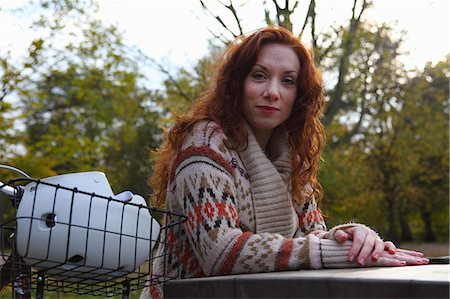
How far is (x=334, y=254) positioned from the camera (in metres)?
1.88

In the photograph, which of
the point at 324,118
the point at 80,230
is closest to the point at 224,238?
the point at 80,230

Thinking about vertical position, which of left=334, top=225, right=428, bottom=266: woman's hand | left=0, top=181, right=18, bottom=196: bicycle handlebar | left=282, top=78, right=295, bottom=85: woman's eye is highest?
left=282, top=78, right=295, bottom=85: woman's eye

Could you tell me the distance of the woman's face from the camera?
235 cm

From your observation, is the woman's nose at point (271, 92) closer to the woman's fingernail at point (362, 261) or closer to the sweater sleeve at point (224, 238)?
the sweater sleeve at point (224, 238)

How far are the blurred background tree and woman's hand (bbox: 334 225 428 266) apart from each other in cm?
318

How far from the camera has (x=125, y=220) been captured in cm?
176

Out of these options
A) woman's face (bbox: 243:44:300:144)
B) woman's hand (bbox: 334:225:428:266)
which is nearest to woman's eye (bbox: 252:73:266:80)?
woman's face (bbox: 243:44:300:144)

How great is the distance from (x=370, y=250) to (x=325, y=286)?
1.70 ft

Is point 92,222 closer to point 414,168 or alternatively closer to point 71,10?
point 71,10

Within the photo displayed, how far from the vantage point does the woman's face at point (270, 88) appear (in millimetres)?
2350

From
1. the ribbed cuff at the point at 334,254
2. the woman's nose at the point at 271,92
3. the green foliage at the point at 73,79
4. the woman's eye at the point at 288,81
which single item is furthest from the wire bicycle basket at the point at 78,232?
the green foliage at the point at 73,79

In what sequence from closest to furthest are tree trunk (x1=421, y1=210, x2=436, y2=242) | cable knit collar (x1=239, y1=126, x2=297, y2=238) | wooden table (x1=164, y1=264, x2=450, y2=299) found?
wooden table (x1=164, y1=264, x2=450, y2=299) < cable knit collar (x1=239, y1=126, x2=297, y2=238) < tree trunk (x1=421, y1=210, x2=436, y2=242)

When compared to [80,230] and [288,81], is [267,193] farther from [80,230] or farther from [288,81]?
[80,230]

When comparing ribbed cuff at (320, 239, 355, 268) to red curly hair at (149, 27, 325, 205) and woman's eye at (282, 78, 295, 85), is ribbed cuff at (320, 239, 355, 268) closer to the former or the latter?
red curly hair at (149, 27, 325, 205)
